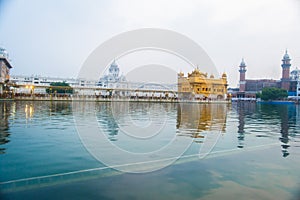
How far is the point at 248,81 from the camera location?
112062 millimetres

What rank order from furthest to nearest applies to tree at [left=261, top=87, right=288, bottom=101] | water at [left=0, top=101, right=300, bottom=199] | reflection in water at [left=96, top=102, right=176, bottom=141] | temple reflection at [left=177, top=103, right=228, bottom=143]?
1. tree at [left=261, top=87, right=288, bottom=101]
2. temple reflection at [left=177, top=103, right=228, bottom=143]
3. reflection in water at [left=96, top=102, right=176, bottom=141]
4. water at [left=0, top=101, right=300, bottom=199]

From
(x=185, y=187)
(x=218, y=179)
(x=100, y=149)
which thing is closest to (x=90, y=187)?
(x=185, y=187)

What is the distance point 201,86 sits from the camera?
73875mm

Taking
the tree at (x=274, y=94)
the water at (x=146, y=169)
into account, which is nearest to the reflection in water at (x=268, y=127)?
the water at (x=146, y=169)

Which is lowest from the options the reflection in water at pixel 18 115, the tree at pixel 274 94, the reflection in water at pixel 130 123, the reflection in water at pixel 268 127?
the reflection in water at pixel 268 127

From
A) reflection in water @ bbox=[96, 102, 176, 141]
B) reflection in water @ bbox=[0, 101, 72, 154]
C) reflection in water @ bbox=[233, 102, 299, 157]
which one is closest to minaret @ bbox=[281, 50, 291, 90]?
reflection in water @ bbox=[233, 102, 299, 157]

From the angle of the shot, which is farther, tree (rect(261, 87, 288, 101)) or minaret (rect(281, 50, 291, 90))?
minaret (rect(281, 50, 291, 90))

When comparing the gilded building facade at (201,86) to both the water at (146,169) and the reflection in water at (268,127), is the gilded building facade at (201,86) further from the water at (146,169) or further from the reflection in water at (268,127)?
the water at (146,169)

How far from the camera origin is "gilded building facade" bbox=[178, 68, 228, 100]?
71562 millimetres

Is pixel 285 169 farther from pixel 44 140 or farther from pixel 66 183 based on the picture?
pixel 44 140

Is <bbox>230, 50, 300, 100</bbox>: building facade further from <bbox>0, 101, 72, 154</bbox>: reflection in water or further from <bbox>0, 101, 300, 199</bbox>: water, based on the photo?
<bbox>0, 101, 300, 199</bbox>: water

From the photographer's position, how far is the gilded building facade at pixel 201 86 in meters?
71.6

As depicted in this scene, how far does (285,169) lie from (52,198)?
4.42 metres

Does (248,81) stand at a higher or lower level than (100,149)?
higher
